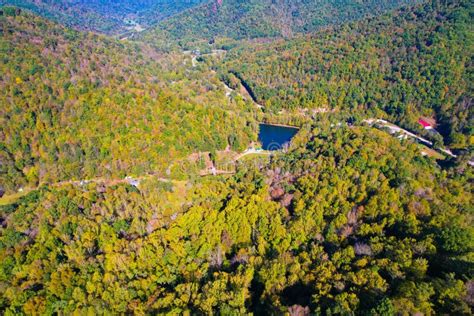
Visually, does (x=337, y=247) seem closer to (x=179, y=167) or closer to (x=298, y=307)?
(x=298, y=307)

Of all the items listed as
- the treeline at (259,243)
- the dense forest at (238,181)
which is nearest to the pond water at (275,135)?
the dense forest at (238,181)

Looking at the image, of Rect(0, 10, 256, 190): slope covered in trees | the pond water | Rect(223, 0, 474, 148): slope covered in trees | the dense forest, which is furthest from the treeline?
Rect(223, 0, 474, 148): slope covered in trees

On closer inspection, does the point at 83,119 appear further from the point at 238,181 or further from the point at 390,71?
the point at 390,71

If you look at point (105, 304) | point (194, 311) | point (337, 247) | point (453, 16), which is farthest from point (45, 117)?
A: point (453, 16)

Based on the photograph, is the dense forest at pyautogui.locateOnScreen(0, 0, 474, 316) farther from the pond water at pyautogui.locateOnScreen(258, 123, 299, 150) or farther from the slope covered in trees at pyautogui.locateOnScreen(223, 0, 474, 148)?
the pond water at pyautogui.locateOnScreen(258, 123, 299, 150)

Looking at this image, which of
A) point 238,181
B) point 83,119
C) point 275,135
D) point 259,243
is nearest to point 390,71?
point 275,135

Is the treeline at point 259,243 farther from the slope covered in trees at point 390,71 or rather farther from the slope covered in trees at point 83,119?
the slope covered in trees at point 390,71

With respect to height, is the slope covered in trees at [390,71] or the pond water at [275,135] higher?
the slope covered in trees at [390,71]

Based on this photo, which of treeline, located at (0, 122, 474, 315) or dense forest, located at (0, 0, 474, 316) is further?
dense forest, located at (0, 0, 474, 316)
